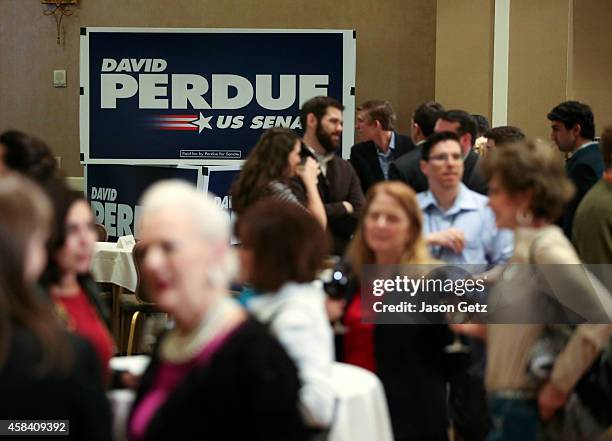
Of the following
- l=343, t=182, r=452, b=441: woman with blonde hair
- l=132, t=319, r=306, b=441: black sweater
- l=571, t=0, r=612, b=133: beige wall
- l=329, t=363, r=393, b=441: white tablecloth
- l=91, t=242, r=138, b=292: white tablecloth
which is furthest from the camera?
l=571, t=0, r=612, b=133: beige wall

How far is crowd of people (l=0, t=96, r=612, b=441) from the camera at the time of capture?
227 centimetres

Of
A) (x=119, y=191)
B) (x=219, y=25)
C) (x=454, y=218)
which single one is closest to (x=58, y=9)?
(x=219, y=25)

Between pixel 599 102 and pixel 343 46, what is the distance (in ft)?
9.04

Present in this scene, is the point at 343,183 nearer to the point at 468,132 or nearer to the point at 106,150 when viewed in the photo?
the point at 468,132

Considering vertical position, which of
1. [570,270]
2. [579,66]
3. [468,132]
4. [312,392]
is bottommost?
[312,392]

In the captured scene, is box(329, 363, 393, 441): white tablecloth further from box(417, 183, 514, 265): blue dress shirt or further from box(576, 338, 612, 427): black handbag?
box(417, 183, 514, 265): blue dress shirt

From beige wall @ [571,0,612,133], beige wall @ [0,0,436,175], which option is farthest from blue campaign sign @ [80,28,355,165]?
beige wall @ [571,0,612,133]

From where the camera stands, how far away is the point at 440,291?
3699 millimetres

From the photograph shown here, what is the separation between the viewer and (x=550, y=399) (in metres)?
3.19

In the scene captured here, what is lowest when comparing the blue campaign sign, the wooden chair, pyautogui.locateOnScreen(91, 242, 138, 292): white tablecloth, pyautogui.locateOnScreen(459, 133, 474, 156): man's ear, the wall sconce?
the wooden chair

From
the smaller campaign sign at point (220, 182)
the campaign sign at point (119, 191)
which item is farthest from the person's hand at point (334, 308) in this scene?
the campaign sign at point (119, 191)

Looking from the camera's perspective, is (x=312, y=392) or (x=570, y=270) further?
(x=570, y=270)

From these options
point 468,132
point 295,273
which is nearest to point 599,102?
point 468,132

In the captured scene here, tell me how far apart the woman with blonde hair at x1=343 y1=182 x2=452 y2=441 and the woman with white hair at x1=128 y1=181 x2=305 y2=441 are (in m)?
1.13
